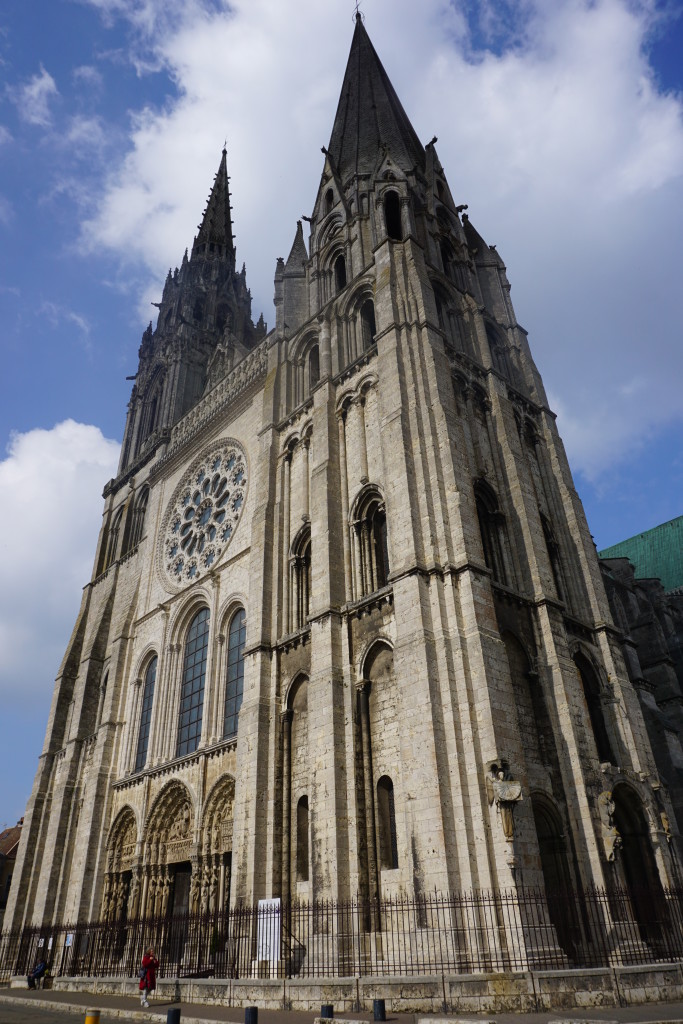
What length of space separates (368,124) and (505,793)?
89.7ft

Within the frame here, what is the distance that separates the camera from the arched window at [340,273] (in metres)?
25.4

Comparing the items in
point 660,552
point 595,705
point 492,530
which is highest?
point 660,552

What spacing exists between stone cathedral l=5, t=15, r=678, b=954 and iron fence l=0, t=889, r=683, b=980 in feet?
1.48

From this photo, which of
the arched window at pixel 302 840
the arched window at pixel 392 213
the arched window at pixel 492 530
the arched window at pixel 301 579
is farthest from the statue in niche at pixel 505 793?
the arched window at pixel 392 213

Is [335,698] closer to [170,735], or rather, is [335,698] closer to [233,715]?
[233,715]

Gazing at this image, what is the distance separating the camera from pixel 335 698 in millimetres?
15234

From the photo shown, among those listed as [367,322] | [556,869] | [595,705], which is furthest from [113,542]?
[556,869]

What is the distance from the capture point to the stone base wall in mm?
9383

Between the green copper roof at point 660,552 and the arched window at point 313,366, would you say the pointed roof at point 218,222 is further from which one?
the green copper roof at point 660,552

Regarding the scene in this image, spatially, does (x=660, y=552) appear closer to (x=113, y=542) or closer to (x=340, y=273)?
(x=340, y=273)

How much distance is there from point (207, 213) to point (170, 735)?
39311 mm

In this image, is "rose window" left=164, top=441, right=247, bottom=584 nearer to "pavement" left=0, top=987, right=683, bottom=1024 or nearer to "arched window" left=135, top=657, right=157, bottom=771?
"arched window" left=135, top=657, right=157, bottom=771

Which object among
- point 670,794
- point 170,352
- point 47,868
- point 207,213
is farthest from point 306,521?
point 207,213

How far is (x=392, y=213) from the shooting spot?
83.3ft
